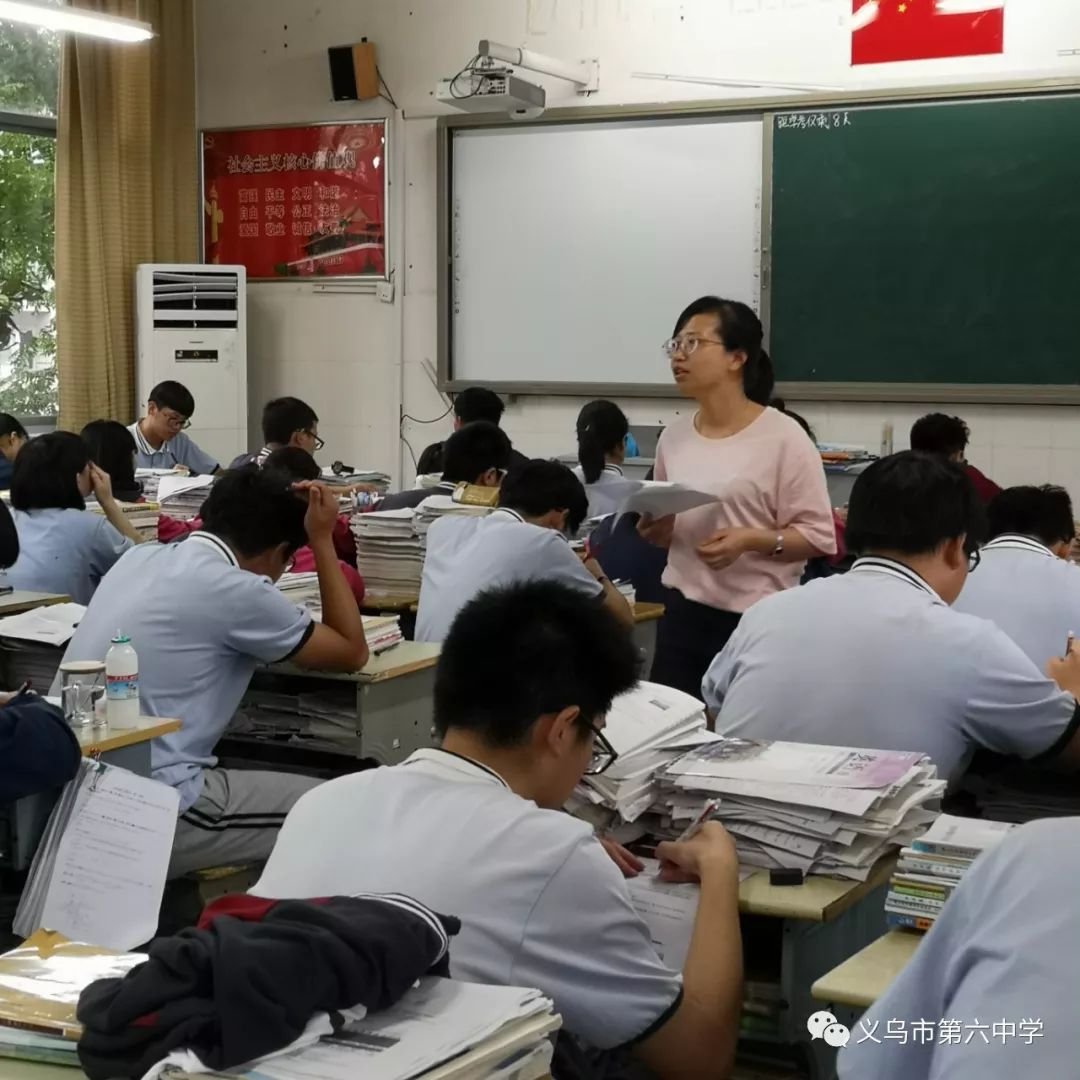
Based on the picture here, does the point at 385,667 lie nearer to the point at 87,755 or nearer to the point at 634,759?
the point at 87,755

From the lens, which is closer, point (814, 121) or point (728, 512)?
point (728, 512)

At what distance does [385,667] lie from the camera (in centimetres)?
373

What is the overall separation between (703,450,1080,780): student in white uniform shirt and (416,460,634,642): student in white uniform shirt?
1.26 metres

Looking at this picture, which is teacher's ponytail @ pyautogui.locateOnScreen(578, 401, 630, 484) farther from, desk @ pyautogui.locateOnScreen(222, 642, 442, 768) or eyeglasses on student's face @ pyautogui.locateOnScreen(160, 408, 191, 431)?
eyeglasses on student's face @ pyautogui.locateOnScreen(160, 408, 191, 431)

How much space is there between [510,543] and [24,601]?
1530mm

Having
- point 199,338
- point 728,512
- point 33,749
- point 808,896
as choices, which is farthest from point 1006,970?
point 199,338

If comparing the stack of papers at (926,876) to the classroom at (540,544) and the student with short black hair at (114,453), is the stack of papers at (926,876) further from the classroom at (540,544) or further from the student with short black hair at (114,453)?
the student with short black hair at (114,453)

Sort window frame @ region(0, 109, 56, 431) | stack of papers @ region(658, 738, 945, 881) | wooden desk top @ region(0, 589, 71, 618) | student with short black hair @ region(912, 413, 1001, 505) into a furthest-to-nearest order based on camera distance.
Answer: window frame @ region(0, 109, 56, 431)
student with short black hair @ region(912, 413, 1001, 505)
wooden desk top @ region(0, 589, 71, 618)
stack of papers @ region(658, 738, 945, 881)

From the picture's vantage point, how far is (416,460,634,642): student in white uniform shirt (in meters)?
Result: 3.87

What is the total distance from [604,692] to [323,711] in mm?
2096

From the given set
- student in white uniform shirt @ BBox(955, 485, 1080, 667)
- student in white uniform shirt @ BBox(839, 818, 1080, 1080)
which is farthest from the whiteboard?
student in white uniform shirt @ BBox(839, 818, 1080, 1080)

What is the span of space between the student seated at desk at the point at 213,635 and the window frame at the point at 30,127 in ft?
16.9

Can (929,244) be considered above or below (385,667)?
above

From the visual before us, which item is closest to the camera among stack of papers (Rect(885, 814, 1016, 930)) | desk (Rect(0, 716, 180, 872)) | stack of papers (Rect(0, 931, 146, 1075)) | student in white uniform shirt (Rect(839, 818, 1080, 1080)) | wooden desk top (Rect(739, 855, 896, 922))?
student in white uniform shirt (Rect(839, 818, 1080, 1080))
